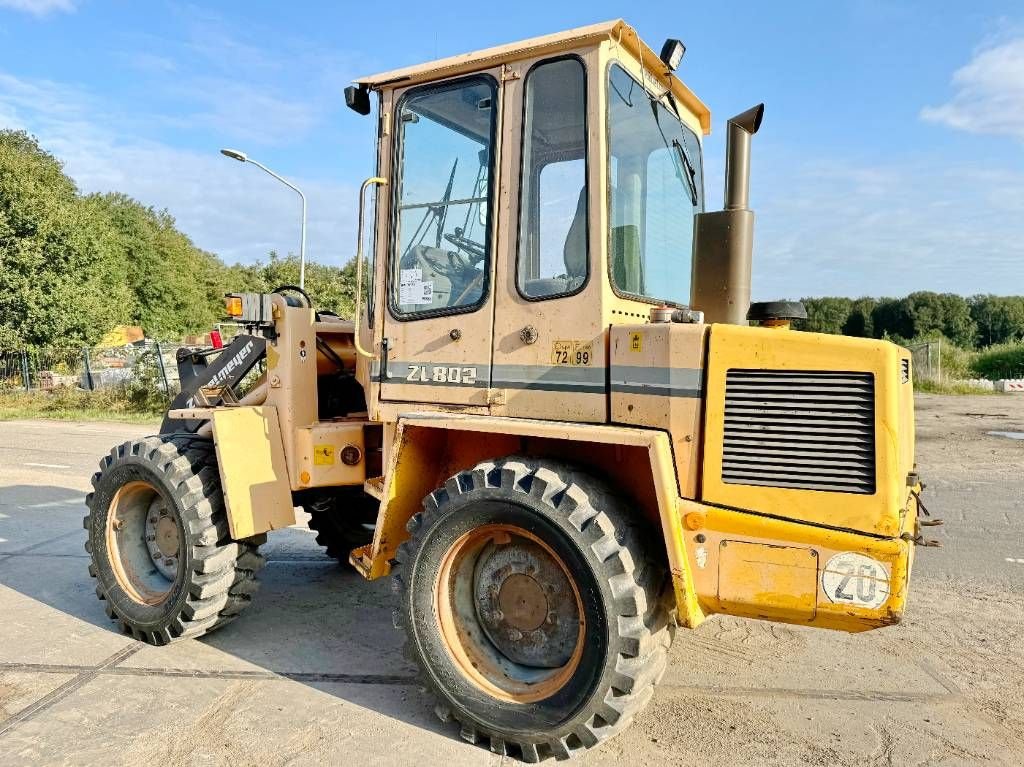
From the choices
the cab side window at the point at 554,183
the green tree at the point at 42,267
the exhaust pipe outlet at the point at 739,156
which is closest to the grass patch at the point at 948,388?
the exhaust pipe outlet at the point at 739,156

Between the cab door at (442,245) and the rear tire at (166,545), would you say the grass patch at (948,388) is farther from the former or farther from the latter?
the rear tire at (166,545)

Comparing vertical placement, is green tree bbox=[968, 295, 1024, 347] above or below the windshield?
above

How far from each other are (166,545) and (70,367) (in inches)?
934

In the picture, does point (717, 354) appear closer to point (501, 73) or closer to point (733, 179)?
point (733, 179)

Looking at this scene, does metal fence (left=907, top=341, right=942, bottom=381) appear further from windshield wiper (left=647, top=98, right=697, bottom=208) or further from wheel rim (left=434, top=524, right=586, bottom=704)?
wheel rim (left=434, top=524, right=586, bottom=704)

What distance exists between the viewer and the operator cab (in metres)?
3.39

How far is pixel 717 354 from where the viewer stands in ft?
10.1

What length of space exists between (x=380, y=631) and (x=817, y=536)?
110 inches

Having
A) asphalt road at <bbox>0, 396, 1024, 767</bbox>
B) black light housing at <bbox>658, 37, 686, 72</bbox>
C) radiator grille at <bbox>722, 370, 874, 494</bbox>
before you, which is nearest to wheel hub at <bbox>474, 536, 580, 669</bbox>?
asphalt road at <bbox>0, 396, 1024, 767</bbox>

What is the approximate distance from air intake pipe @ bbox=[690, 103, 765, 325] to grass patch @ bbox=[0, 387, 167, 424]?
55.1 ft

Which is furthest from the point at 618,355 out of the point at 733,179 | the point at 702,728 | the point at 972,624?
the point at 972,624

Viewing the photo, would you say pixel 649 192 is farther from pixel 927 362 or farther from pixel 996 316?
pixel 996 316

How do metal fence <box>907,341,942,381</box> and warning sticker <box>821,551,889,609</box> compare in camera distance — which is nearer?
warning sticker <box>821,551,889,609</box>

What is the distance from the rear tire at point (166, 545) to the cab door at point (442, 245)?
4.35ft
